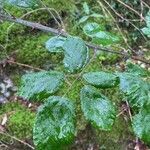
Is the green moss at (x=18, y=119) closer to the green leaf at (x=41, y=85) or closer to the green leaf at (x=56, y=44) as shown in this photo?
the green leaf at (x=56, y=44)

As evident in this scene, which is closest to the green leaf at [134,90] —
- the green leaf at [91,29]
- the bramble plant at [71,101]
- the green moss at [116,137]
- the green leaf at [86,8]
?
the bramble plant at [71,101]

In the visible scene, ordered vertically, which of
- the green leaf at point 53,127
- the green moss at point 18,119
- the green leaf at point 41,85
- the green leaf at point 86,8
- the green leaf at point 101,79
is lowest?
the green moss at point 18,119

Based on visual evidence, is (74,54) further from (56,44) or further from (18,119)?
(18,119)

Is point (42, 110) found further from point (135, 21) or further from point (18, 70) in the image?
point (135, 21)

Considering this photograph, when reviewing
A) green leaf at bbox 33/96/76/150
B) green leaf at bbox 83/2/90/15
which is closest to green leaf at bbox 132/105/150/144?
green leaf at bbox 33/96/76/150

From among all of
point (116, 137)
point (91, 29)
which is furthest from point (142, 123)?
point (116, 137)

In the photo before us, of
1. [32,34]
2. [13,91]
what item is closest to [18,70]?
[13,91]
